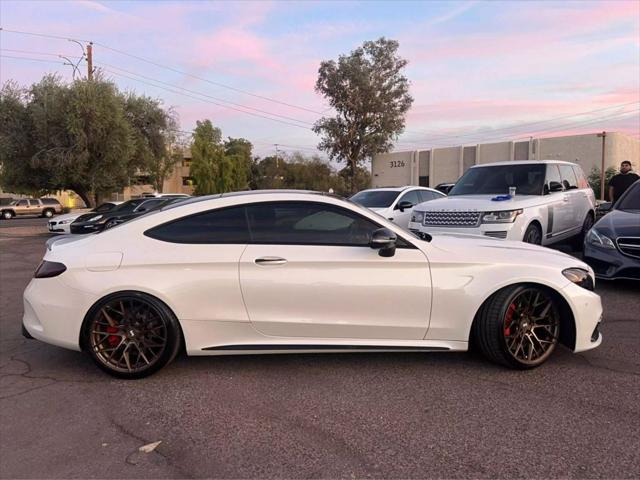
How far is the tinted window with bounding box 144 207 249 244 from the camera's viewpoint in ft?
13.6

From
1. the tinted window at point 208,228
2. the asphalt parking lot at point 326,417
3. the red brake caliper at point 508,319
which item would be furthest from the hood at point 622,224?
the tinted window at point 208,228

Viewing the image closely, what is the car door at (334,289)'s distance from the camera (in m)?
4.01

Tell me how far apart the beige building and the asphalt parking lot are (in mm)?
40307

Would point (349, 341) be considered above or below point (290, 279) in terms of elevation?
below

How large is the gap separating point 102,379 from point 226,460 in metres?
1.74

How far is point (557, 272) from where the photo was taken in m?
4.19

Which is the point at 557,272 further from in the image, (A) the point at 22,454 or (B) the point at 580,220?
(B) the point at 580,220

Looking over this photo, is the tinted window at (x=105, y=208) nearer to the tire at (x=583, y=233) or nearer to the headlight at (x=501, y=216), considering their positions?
the headlight at (x=501, y=216)

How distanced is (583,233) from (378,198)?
4.55m

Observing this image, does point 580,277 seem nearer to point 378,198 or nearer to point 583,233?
point 583,233

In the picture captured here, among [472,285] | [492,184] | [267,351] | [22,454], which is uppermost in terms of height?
[492,184]

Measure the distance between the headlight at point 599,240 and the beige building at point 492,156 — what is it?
1412 inches

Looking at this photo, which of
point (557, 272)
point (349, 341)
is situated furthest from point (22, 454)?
point (557, 272)

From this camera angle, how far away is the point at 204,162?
5825cm
